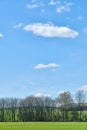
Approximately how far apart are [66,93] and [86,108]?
24.2 ft

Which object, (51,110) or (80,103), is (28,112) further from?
(80,103)

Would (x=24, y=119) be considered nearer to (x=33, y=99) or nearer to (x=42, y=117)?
(x=42, y=117)

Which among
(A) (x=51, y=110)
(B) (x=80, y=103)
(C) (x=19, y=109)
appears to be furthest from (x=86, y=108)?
(C) (x=19, y=109)

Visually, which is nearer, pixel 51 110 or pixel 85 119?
pixel 85 119

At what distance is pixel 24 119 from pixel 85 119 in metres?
16.6

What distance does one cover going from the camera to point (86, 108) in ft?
408

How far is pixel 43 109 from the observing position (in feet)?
392

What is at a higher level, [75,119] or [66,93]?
[66,93]

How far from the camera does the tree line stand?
113312mm

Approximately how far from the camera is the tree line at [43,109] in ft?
372

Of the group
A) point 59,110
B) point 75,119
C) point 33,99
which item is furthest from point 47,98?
point 75,119

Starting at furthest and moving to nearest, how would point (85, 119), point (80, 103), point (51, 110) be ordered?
point (80, 103) → point (51, 110) → point (85, 119)

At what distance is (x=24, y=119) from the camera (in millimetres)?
114312

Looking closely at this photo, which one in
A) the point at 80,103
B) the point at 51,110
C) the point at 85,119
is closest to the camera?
the point at 85,119
